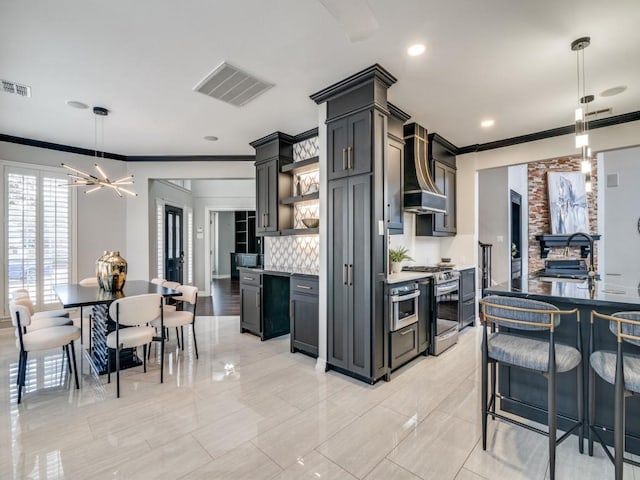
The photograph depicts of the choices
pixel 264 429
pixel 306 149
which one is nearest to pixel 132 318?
pixel 264 429

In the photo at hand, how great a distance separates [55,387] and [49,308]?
2.62 meters

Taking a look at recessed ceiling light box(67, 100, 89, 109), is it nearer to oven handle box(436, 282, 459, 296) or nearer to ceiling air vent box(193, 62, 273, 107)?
ceiling air vent box(193, 62, 273, 107)

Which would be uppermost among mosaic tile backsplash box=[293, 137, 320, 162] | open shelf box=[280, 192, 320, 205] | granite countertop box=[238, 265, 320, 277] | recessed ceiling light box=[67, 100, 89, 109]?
recessed ceiling light box=[67, 100, 89, 109]

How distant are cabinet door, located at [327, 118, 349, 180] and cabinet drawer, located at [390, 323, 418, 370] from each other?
171cm

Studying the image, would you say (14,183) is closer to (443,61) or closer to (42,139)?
(42,139)

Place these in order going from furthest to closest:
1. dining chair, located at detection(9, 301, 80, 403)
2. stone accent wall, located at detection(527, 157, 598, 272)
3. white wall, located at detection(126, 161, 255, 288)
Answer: stone accent wall, located at detection(527, 157, 598, 272) → white wall, located at detection(126, 161, 255, 288) → dining chair, located at detection(9, 301, 80, 403)

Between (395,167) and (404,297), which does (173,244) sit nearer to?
(395,167)

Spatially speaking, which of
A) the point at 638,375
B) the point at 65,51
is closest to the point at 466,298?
the point at 638,375

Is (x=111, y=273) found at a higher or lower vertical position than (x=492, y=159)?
lower

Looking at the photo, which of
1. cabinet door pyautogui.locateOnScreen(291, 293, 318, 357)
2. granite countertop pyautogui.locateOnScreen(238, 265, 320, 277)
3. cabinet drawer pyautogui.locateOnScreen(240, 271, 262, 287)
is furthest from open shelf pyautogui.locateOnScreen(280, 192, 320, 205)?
cabinet door pyautogui.locateOnScreen(291, 293, 318, 357)

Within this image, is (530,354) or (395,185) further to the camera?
(395,185)

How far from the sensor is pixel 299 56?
2676 mm

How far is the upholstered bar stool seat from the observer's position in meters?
1.84

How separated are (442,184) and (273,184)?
8.39 ft
